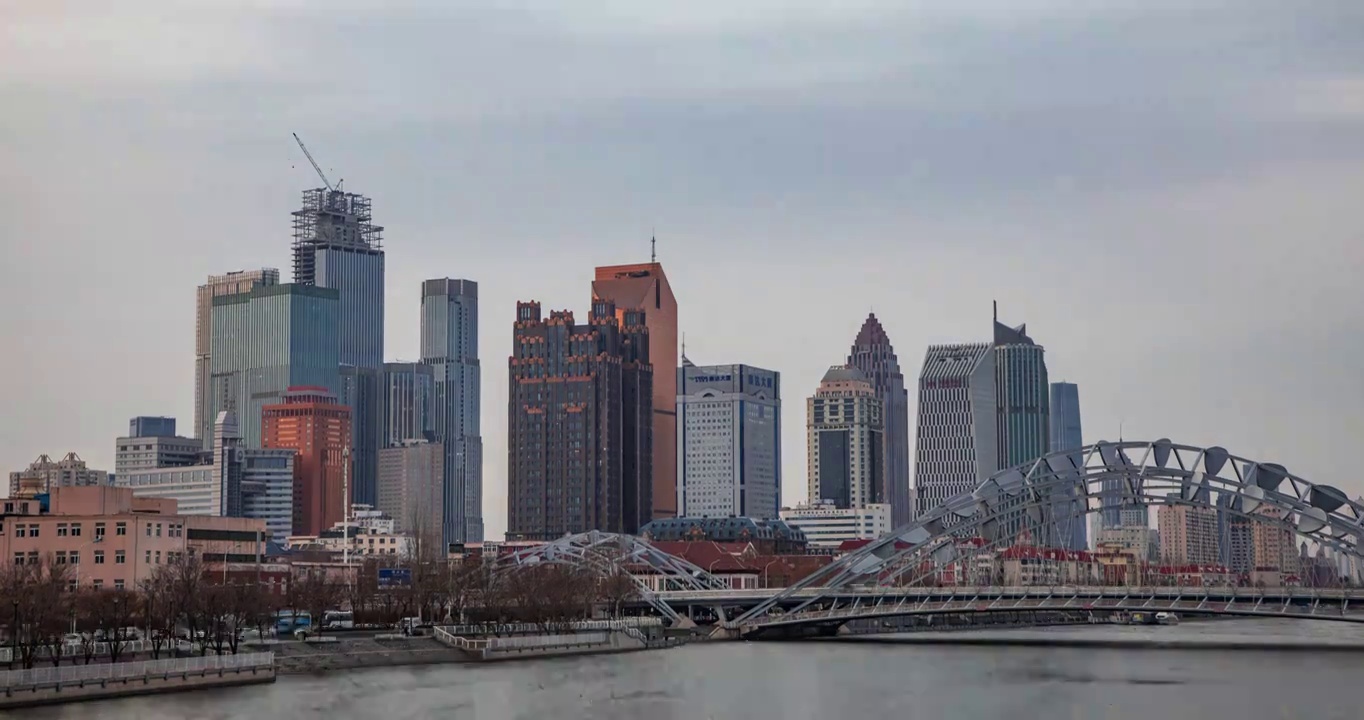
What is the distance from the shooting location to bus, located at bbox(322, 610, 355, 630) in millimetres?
127625

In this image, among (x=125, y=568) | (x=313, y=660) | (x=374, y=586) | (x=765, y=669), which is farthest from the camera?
(x=374, y=586)

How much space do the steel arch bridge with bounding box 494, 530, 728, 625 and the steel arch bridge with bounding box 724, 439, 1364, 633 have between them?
51.5 ft

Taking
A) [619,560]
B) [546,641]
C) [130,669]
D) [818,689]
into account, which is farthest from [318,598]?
[619,560]

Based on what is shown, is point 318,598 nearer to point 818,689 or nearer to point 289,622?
point 289,622

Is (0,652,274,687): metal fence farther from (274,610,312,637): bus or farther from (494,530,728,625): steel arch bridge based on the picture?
(494,530,728,625): steel arch bridge

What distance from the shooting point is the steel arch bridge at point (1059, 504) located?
13375cm

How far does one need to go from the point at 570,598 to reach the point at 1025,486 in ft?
→ 109

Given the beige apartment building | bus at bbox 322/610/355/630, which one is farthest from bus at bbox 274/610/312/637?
the beige apartment building

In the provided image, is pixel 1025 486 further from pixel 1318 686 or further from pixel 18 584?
pixel 18 584

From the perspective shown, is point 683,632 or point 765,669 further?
point 683,632

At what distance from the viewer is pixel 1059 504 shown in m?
146

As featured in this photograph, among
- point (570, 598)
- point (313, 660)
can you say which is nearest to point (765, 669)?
point (313, 660)

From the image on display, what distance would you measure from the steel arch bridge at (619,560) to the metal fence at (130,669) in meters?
65.9

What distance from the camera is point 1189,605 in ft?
406
